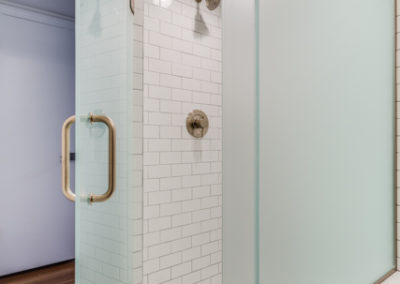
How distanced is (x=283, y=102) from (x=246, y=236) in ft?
1.01

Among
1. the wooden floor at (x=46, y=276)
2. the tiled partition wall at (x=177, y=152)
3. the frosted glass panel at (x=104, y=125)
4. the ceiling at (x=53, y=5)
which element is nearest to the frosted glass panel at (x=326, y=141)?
the tiled partition wall at (x=177, y=152)

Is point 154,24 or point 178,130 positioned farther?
point 154,24

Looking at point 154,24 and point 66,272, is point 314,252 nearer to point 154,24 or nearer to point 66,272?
point 154,24

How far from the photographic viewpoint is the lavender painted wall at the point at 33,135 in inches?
97.3

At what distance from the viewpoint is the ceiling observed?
254 centimetres

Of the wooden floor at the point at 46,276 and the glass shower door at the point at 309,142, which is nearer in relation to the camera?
the glass shower door at the point at 309,142

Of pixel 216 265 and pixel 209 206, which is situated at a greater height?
pixel 209 206

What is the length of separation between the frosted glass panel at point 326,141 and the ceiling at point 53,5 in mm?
2215

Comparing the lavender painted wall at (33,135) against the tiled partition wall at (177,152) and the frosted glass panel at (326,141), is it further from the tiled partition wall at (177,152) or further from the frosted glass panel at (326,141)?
the frosted glass panel at (326,141)

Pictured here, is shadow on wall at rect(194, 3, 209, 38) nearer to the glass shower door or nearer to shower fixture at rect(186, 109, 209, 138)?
the glass shower door

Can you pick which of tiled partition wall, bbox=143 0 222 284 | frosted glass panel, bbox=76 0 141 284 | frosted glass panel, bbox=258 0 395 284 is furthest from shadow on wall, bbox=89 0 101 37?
frosted glass panel, bbox=258 0 395 284

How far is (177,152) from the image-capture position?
3.02 feet

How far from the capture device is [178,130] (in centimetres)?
85

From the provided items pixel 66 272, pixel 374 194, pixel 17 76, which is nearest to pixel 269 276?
pixel 374 194
